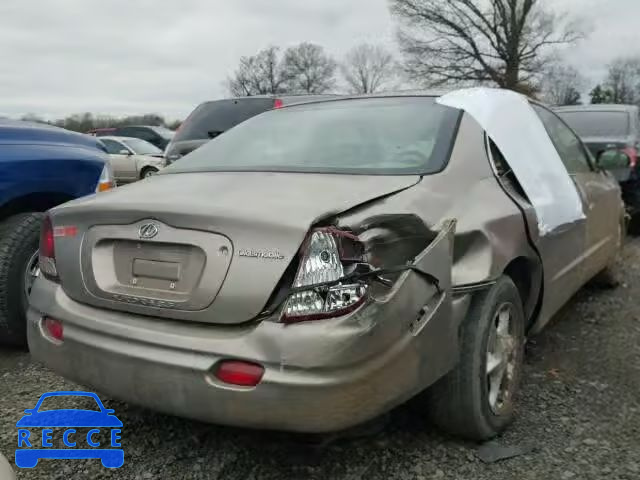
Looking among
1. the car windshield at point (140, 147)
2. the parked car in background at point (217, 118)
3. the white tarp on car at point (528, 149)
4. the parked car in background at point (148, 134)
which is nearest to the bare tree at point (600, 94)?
the parked car in background at point (148, 134)

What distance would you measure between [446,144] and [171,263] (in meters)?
1.31

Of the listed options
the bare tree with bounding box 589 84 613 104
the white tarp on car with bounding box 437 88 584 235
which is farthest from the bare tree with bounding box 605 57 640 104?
the white tarp on car with bounding box 437 88 584 235

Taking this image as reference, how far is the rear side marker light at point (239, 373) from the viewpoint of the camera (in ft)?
6.01

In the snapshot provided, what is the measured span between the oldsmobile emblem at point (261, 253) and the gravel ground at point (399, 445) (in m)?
0.89

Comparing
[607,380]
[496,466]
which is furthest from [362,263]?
[607,380]

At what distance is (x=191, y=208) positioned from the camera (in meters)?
2.06

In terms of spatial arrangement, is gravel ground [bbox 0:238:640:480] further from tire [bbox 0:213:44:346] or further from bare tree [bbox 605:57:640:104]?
bare tree [bbox 605:57:640:104]

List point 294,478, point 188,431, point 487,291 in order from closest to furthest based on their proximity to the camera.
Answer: point 294,478 → point 487,291 → point 188,431

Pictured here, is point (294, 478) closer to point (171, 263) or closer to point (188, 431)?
point (188, 431)

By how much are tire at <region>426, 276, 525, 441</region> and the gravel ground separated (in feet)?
0.37

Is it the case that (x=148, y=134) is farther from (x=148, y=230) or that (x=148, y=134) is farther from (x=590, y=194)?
(x=148, y=230)

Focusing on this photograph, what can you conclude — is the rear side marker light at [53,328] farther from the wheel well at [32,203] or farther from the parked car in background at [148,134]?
the parked car in background at [148,134]

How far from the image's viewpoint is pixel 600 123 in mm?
7137

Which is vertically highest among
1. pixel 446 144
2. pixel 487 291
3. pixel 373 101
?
pixel 373 101
